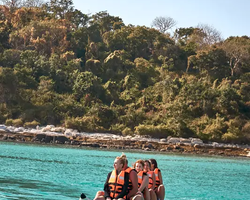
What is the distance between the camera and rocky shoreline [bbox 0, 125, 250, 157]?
5262cm

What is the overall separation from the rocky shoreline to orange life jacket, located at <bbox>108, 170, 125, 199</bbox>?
1575 inches

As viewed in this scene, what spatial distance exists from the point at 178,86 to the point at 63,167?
42664 millimetres

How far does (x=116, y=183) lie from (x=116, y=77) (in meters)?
64.1

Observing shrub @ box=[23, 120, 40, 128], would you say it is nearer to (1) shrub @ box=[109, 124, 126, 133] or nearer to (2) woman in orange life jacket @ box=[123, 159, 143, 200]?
(1) shrub @ box=[109, 124, 126, 133]

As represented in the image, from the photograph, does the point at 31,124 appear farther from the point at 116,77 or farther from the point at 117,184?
the point at 117,184

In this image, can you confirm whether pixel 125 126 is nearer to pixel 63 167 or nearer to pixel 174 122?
pixel 174 122

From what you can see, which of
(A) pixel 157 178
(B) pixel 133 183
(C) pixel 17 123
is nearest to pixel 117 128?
(C) pixel 17 123

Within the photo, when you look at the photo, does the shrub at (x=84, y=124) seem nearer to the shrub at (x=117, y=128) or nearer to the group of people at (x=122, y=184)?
the shrub at (x=117, y=128)

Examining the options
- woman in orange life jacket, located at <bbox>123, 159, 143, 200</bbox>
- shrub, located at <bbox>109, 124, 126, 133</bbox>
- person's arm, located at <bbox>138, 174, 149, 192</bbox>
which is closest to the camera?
woman in orange life jacket, located at <bbox>123, 159, 143, 200</bbox>

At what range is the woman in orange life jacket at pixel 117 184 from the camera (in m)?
11.7

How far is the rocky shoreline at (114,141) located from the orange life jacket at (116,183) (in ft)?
131

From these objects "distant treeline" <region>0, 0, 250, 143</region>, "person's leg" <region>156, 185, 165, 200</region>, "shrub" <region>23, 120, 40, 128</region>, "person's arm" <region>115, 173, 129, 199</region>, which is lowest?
"person's leg" <region>156, 185, 165, 200</region>

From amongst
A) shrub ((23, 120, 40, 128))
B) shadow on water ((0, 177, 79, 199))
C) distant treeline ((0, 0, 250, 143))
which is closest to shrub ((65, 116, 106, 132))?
distant treeline ((0, 0, 250, 143))

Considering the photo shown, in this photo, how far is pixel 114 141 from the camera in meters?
54.4
